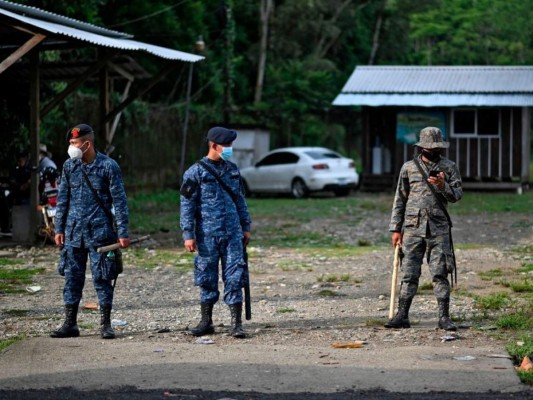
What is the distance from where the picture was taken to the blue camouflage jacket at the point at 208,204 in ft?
33.4

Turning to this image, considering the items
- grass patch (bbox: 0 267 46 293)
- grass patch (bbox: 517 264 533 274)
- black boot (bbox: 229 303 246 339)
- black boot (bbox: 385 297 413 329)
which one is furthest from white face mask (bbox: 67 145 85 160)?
grass patch (bbox: 517 264 533 274)

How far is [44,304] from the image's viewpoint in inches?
487

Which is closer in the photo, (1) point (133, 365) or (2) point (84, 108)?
(1) point (133, 365)

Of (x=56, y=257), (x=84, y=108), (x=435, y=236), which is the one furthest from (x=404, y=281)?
(x=84, y=108)

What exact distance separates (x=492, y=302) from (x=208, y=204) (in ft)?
10.8

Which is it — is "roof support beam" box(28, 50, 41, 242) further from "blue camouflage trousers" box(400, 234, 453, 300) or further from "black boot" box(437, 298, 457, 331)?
"black boot" box(437, 298, 457, 331)

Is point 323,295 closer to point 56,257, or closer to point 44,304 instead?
point 44,304

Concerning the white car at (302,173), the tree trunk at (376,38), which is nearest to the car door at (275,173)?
the white car at (302,173)

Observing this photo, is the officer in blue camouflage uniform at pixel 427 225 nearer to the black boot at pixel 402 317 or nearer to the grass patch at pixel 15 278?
the black boot at pixel 402 317

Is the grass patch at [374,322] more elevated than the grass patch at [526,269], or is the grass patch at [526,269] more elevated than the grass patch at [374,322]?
the grass patch at [526,269]

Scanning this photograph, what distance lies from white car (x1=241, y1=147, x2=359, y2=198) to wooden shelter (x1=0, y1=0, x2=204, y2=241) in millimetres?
10223

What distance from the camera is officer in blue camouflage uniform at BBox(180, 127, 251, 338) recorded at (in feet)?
33.2

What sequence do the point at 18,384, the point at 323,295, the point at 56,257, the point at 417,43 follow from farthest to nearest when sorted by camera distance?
the point at 417,43, the point at 56,257, the point at 323,295, the point at 18,384

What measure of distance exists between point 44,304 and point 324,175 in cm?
2072
